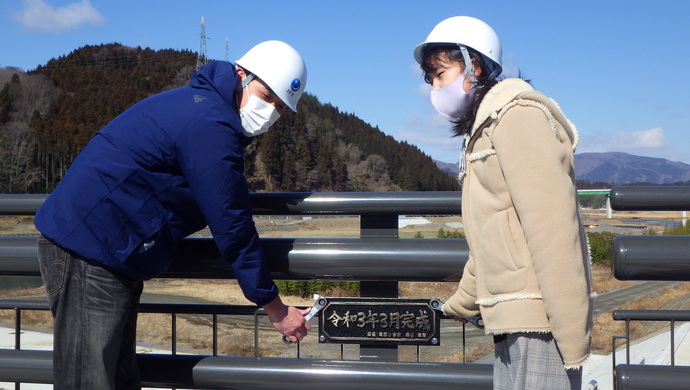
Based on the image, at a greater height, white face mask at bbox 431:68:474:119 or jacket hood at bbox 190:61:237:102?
jacket hood at bbox 190:61:237:102

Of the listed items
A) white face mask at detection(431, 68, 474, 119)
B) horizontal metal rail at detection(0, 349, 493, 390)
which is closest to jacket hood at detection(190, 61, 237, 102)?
white face mask at detection(431, 68, 474, 119)

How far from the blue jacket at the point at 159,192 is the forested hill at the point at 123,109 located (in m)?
71.0

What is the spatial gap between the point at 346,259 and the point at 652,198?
112 cm

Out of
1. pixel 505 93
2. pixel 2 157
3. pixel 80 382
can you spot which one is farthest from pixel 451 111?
pixel 2 157

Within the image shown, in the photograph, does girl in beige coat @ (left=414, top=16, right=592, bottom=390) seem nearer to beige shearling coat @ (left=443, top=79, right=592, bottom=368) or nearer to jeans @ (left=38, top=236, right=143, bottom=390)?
beige shearling coat @ (left=443, top=79, right=592, bottom=368)

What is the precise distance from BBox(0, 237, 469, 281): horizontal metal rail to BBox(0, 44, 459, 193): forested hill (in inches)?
2785

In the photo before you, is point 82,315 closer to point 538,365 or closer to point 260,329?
point 538,365

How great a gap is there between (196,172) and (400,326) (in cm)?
97

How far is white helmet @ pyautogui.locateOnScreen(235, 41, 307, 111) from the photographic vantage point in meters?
2.47

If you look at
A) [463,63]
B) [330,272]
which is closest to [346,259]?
[330,272]

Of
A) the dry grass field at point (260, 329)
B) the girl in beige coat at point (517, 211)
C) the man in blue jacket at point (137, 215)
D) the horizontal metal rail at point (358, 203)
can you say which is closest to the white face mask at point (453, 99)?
the girl in beige coat at point (517, 211)

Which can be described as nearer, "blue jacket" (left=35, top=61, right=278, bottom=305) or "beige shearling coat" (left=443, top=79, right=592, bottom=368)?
"beige shearling coat" (left=443, top=79, right=592, bottom=368)

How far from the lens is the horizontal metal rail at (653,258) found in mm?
2453

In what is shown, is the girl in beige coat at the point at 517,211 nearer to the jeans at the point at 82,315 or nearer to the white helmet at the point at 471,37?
the white helmet at the point at 471,37
